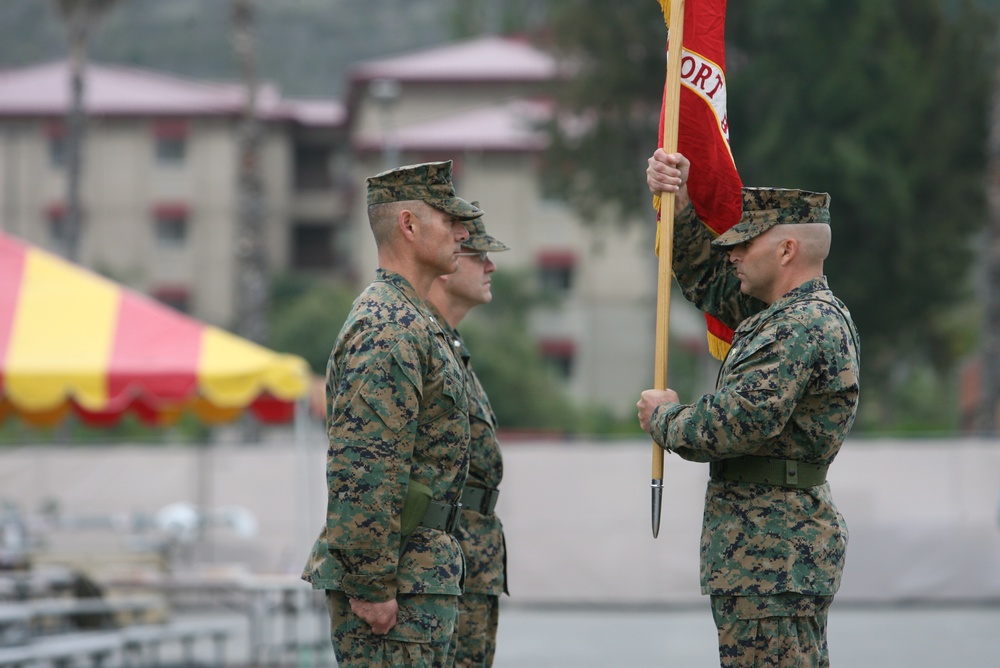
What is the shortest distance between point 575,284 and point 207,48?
234 feet

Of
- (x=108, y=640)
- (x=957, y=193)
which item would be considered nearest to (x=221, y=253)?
(x=957, y=193)

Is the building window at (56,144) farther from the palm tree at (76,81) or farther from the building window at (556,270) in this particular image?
the palm tree at (76,81)

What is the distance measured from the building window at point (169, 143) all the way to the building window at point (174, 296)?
16.5 ft

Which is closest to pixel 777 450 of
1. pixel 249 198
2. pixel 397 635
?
pixel 397 635

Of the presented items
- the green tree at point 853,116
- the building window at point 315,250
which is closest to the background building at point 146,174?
the building window at point 315,250

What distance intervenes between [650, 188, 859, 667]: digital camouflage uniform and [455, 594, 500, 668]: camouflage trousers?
1337 millimetres

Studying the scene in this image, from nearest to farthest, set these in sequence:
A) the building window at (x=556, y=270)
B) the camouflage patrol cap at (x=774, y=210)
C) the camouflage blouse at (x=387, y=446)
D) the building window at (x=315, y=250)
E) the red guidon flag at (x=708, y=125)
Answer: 1. the camouflage blouse at (x=387, y=446)
2. the camouflage patrol cap at (x=774, y=210)
3. the red guidon flag at (x=708, y=125)
4. the building window at (x=556, y=270)
5. the building window at (x=315, y=250)

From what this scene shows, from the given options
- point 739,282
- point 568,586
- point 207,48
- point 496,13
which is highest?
point 207,48

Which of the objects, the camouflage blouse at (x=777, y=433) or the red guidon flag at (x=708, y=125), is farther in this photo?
the red guidon flag at (x=708, y=125)

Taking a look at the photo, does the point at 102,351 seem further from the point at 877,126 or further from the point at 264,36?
the point at 264,36

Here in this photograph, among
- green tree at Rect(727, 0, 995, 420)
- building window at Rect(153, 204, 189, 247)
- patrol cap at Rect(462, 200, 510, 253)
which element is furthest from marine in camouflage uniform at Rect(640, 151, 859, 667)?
building window at Rect(153, 204, 189, 247)

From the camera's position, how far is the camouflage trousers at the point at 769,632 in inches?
182

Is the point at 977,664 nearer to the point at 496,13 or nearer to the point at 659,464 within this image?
the point at 659,464

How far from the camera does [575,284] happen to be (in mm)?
48312
